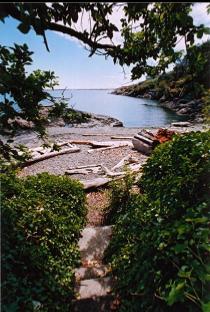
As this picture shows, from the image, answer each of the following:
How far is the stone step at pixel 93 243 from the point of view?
759 cm

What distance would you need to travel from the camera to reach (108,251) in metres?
7.55

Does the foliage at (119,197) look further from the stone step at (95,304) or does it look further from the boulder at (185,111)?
the boulder at (185,111)

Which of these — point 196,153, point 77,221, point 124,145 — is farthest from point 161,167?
point 124,145

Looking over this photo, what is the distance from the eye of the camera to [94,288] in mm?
6301

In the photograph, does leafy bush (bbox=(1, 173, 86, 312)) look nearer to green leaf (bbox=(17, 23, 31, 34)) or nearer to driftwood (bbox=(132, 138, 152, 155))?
green leaf (bbox=(17, 23, 31, 34))

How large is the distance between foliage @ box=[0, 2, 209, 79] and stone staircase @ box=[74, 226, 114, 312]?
396 cm

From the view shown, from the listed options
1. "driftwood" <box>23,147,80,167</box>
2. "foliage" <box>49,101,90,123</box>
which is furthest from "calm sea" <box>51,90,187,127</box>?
"driftwood" <box>23,147,80,167</box>

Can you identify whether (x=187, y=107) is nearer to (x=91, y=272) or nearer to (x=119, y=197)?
(x=119, y=197)

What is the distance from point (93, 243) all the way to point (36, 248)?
6.78 ft

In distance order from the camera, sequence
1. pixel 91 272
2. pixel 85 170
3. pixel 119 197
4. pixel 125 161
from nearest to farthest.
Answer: pixel 91 272, pixel 119 197, pixel 85 170, pixel 125 161

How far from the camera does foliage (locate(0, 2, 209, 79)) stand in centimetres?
331

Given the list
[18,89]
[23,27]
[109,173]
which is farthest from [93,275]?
[109,173]

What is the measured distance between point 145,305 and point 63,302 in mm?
1652

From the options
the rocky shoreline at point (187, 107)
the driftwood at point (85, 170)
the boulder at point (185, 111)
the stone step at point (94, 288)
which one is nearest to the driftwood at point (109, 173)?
the driftwood at point (85, 170)
